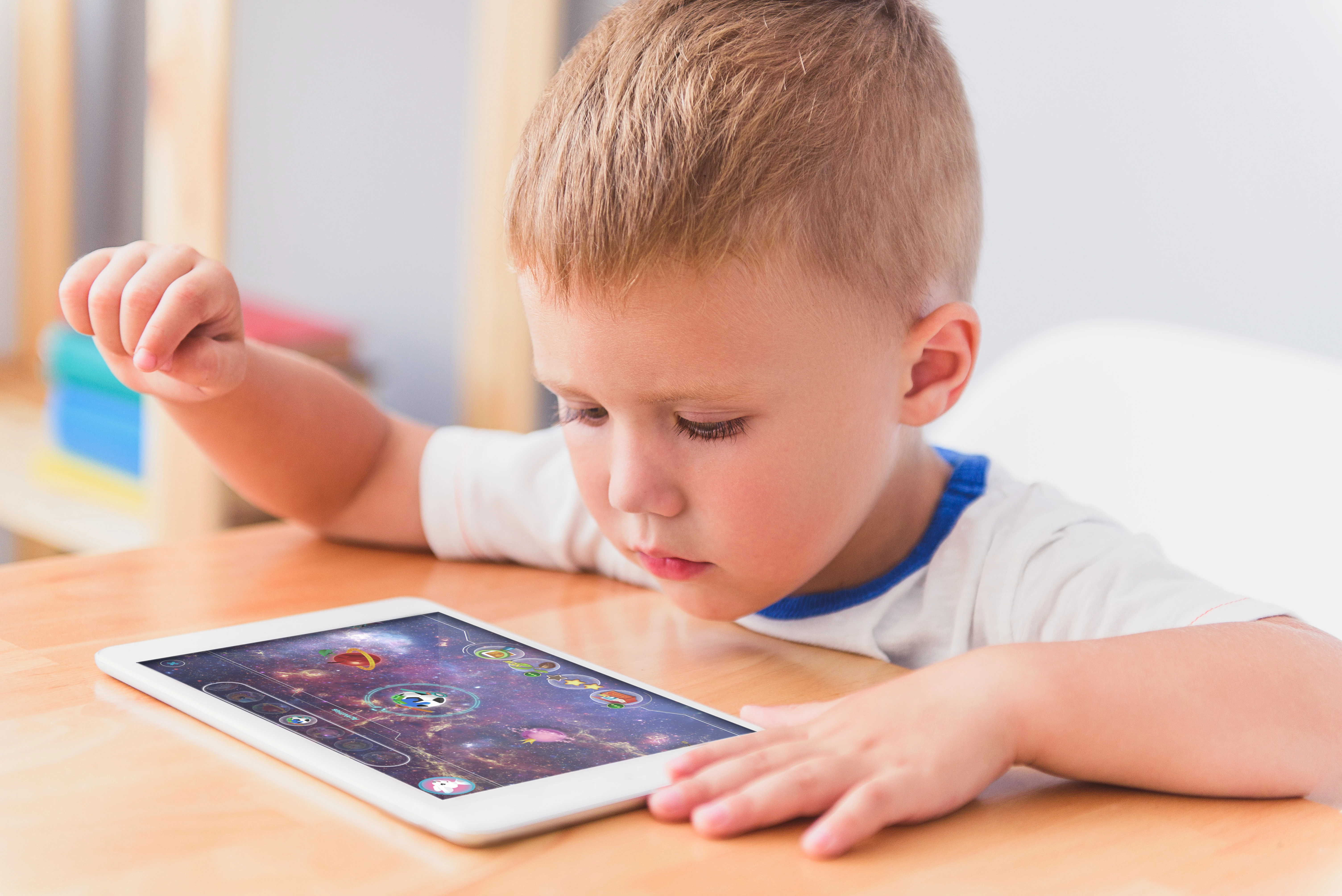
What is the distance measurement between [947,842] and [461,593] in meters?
0.34

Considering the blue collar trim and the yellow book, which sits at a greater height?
the blue collar trim

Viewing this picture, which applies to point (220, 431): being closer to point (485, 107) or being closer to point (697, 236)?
point (697, 236)

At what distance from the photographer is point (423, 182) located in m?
1.95

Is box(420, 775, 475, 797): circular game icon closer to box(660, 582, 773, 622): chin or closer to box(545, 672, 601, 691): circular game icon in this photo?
box(545, 672, 601, 691): circular game icon

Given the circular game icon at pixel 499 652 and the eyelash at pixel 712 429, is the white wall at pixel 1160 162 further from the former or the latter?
the circular game icon at pixel 499 652

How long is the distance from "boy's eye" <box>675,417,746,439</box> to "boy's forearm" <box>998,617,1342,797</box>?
0.16 meters

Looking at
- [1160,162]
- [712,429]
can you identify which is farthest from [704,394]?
[1160,162]

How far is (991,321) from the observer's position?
155cm

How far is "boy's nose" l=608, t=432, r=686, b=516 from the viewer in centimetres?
60

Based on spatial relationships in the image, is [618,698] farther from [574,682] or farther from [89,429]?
[89,429]

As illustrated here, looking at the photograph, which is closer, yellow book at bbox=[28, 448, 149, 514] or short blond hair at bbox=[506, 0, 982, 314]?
short blond hair at bbox=[506, 0, 982, 314]

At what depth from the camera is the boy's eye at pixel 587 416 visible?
0.63 metres

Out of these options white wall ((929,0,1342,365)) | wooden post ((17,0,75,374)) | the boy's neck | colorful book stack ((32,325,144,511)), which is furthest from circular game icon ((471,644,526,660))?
wooden post ((17,0,75,374))

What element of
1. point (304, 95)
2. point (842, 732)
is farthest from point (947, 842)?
point (304, 95)
